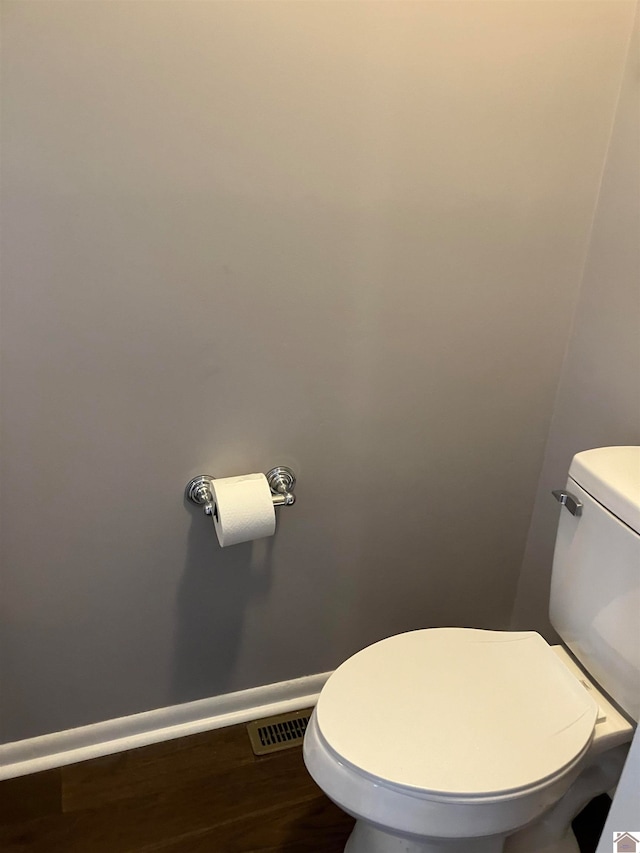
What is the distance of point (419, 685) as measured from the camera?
1.18 metres

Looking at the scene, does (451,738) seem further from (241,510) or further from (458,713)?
(241,510)

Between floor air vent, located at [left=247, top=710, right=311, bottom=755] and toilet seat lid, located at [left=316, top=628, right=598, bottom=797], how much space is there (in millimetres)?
495

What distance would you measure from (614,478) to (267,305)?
69cm

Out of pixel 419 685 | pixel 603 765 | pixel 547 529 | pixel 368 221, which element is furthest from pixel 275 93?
pixel 603 765

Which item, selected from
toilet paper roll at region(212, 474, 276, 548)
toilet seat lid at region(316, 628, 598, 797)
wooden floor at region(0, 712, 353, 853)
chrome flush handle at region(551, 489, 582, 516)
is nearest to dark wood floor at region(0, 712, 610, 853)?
wooden floor at region(0, 712, 353, 853)

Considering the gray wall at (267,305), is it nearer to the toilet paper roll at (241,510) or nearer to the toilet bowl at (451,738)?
the toilet paper roll at (241,510)

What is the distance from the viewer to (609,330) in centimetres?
140

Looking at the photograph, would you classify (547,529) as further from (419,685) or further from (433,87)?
(433,87)

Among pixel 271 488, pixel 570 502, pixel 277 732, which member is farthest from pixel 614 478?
pixel 277 732

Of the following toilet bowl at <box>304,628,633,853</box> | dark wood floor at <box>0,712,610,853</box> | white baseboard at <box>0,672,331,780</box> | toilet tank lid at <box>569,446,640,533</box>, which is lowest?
dark wood floor at <box>0,712,610,853</box>
